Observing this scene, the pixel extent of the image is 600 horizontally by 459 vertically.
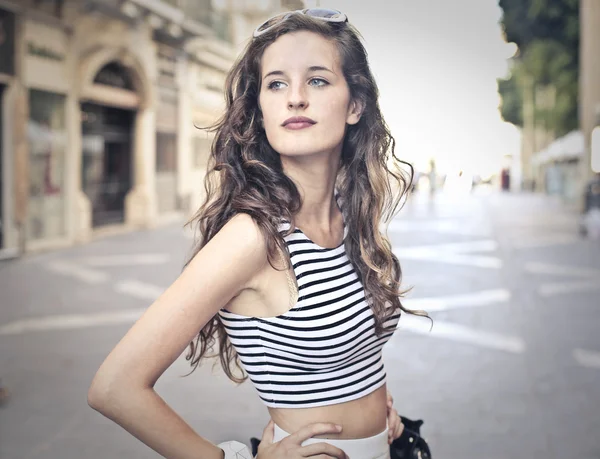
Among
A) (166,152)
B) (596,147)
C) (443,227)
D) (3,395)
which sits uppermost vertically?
(596,147)

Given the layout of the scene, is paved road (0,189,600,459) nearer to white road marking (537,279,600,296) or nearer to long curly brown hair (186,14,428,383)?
white road marking (537,279,600,296)

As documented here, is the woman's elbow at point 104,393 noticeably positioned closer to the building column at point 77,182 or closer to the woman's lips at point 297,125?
the woman's lips at point 297,125

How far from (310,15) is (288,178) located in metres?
0.33

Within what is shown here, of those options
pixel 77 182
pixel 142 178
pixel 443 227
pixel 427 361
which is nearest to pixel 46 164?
pixel 77 182

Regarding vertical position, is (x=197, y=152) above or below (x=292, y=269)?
above

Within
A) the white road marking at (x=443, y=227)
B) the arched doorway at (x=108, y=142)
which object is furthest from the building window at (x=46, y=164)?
the white road marking at (x=443, y=227)

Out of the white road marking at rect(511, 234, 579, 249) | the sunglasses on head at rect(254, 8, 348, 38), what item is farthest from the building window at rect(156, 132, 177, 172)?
the sunglasses on head at rect(254, 8, 348, 38)

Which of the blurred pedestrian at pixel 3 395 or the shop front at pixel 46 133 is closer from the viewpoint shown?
the blurred pedestrian at pixel 3 395

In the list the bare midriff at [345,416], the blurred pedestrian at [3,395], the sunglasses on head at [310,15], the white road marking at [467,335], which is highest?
the sunglasses on head at [310,15]

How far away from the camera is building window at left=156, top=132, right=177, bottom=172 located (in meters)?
18.0

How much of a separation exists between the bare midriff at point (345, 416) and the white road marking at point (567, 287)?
22.6 ft

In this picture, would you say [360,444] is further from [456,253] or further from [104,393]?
[456,253]

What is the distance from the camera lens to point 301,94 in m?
1.43

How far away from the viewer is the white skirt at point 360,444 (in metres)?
1.40
